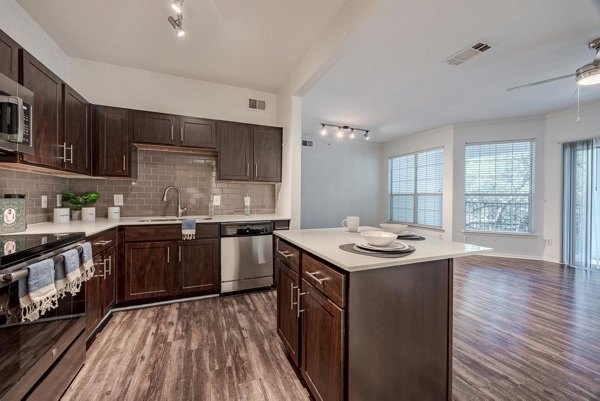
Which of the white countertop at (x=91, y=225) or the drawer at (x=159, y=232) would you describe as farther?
the drawer at (x=159, y=232)

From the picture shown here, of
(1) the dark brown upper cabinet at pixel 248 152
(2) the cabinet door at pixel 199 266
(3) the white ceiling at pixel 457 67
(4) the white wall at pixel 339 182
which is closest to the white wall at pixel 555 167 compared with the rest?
(3) the white ceiling at pixel 457 67

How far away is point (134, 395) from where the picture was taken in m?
1.54

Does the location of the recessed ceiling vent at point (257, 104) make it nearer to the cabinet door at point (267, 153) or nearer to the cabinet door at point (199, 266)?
the cabinet door at point (267, 153)

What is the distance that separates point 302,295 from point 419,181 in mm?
5655

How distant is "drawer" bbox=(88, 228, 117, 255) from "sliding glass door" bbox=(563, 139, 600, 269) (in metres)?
6.85

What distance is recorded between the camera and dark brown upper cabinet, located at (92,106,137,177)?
9.13 ft

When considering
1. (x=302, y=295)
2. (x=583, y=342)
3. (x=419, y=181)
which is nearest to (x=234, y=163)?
(x=302, y=295)

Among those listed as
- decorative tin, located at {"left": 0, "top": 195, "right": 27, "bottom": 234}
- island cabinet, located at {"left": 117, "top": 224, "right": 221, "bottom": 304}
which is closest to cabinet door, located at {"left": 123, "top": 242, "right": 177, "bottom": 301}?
island cabinet, located at {"left": 117, "top": 224, "right": 221, "bottom": 304}

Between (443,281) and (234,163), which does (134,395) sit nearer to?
(443,281)

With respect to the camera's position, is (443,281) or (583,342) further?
(583,342)

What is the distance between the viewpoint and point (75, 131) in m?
2.42

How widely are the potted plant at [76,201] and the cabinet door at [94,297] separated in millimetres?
970

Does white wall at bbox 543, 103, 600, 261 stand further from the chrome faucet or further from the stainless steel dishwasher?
the chrome faucet

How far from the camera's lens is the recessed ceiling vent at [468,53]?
2.55 meters
